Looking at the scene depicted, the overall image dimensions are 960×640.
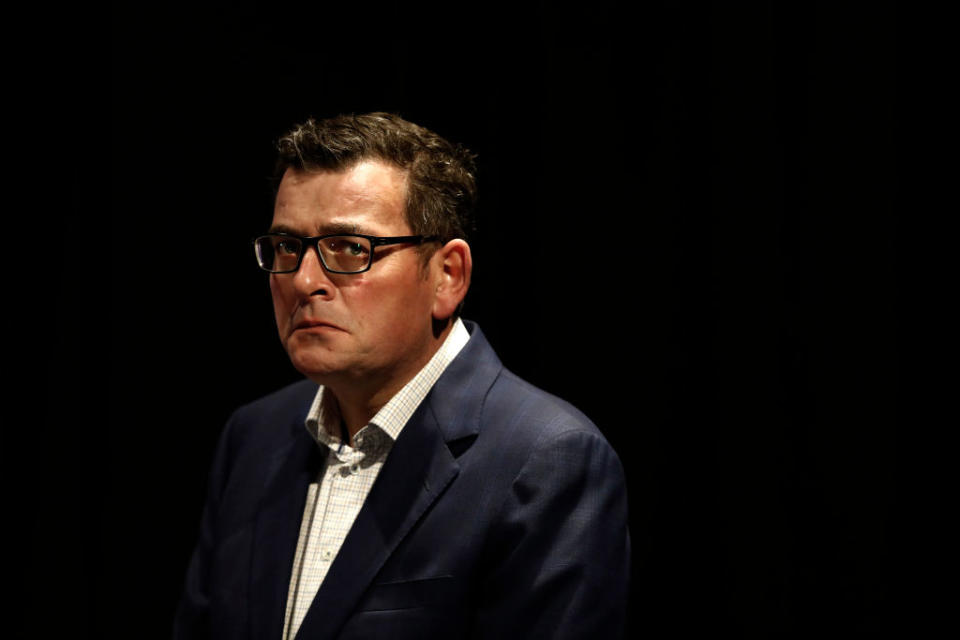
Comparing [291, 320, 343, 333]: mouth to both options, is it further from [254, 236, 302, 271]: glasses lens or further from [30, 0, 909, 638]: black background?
[30, 0, 909, 638]: black background

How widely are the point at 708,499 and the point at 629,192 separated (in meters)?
0.66

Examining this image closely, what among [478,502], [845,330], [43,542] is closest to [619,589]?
[478,502]

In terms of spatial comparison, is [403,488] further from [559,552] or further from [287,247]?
[287,247]

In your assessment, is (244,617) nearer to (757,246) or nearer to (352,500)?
(352,500)

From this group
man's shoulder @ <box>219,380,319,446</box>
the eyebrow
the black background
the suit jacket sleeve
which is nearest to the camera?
the suit jacket sleeve

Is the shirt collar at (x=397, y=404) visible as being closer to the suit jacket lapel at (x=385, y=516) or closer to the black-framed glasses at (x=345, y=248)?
the suit jacket lapel at (x=385, y=516)

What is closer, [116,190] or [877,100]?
[877,100]

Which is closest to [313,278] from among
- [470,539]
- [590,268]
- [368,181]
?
[368,181]

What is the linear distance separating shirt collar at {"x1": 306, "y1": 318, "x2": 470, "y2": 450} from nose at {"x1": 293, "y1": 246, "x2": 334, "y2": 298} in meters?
0.19

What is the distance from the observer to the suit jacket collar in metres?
1.35

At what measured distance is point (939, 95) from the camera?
1895mm

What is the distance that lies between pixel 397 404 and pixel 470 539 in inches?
9.7

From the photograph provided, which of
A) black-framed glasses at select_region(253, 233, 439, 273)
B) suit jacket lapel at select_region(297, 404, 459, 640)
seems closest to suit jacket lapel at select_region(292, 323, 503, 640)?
suit jacket lapel at select_region(297, 404, 459, 640)

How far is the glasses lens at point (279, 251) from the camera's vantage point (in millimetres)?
1462
